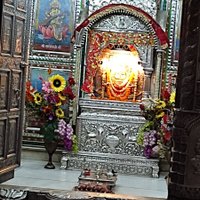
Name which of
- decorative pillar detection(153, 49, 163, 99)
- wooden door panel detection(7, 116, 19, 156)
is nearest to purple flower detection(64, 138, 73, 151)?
decorative pillar detection(153, 49, 163, 99)

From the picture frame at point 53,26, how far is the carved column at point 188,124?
468cm

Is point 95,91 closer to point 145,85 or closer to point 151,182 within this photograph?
point 145,85

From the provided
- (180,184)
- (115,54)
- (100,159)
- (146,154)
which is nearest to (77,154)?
(100,159)

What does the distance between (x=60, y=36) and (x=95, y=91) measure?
3.02 feet

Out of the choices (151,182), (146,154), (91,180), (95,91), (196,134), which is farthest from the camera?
(95,91)

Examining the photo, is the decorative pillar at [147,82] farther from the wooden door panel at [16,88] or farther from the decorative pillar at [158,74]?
the wooden door panel at [16,88]

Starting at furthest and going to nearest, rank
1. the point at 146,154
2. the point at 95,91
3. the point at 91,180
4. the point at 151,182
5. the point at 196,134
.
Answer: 1. the point at 95,91
2. the point at 146,154
3. the point at 151,182
4. the point at 91,180
5. the point at 196,134

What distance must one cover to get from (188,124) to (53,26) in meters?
4.94

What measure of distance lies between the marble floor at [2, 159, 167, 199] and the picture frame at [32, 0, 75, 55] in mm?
1710

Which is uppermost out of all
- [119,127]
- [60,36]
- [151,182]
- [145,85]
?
[60,36]

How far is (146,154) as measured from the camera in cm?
748

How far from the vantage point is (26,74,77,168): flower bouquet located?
7.51 metres

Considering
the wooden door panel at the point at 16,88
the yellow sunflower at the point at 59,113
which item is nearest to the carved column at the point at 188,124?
the wooden door panel at the point at 16,88

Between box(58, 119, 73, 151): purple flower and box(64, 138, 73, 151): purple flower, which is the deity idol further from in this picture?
box(64, 138, 73, 151): purple flower
